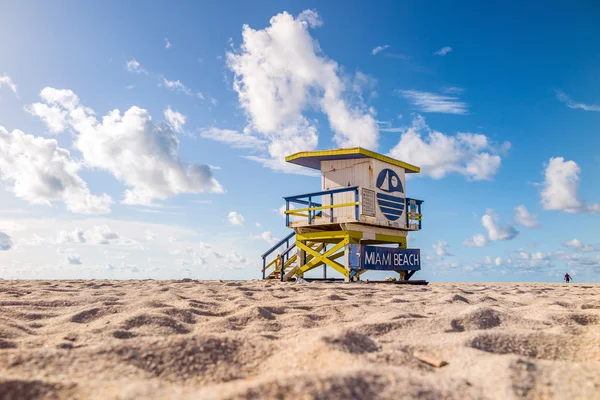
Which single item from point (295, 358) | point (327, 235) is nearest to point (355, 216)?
point (327, 235)

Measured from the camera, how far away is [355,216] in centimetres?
1291

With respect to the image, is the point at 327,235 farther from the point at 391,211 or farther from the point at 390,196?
the point at 390,196

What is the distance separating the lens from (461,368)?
7.88 ft

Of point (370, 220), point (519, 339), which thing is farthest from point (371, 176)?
point (519, 339)

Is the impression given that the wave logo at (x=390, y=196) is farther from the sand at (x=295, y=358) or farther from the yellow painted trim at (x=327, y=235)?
the sand at (x=295, y=358)

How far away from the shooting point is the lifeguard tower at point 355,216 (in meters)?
13.0

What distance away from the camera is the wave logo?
14.1 metres

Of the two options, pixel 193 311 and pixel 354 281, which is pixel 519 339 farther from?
pixel 354 281

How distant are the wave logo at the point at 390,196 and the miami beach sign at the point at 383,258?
130cm

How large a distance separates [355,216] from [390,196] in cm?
219

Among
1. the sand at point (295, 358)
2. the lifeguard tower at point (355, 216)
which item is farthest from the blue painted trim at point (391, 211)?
the sand at point (295, 358)

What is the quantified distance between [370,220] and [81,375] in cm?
1164

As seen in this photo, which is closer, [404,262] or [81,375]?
[81,375]

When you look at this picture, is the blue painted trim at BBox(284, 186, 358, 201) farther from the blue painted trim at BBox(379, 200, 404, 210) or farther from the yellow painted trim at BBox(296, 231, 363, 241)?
the blue painted trim at BBox(379, 200, 404, 210)
